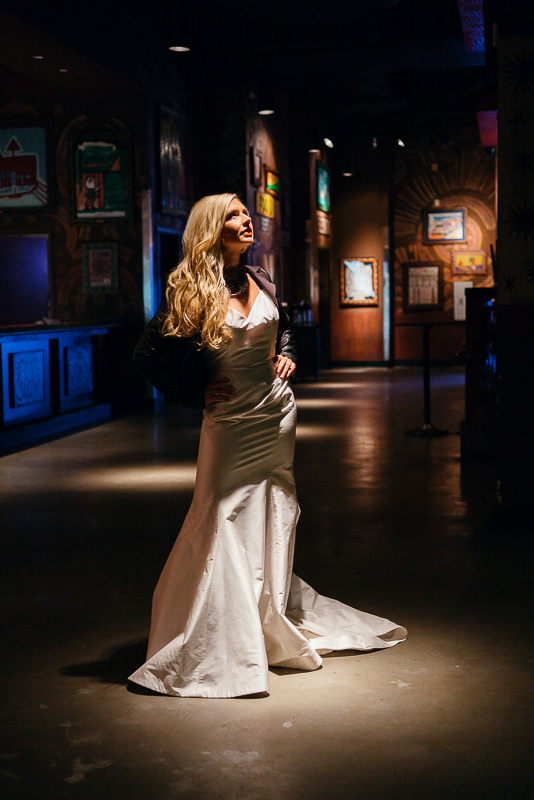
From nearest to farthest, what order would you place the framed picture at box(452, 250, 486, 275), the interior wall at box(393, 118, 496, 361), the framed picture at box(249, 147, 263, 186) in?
the framed picture at box(249, 147, 263, 186) → the interior wall at box(393, 118, 496, 361) → the framed picture at box(452, 250, 486, 275)

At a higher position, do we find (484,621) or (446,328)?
(446,328)

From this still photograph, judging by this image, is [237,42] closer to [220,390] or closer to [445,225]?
[445,225]

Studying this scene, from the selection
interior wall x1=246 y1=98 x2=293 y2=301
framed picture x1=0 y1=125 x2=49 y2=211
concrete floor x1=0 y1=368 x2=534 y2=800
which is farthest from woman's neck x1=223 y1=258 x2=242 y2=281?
interior wall x1=246 y1=98 x2=293 y2=301

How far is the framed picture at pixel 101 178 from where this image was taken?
34.5 feet

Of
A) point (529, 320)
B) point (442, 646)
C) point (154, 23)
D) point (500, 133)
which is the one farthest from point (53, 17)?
point (442, 646)


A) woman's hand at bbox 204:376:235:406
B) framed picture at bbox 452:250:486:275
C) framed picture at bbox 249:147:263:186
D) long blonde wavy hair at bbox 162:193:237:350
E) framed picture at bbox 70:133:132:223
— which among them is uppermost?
framed picture at bbox 249:147:263:186

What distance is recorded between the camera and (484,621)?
3350 millimetres

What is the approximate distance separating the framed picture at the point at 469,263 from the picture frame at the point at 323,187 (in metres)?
2.74

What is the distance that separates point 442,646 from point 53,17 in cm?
715

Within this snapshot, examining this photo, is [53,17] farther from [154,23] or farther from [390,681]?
[390,681]

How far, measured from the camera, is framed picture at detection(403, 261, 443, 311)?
1817cm

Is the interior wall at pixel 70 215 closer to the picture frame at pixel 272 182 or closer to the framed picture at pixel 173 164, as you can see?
the framed picture at pixel 173 164

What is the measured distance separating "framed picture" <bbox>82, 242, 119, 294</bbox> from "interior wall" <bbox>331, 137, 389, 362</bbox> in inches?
326

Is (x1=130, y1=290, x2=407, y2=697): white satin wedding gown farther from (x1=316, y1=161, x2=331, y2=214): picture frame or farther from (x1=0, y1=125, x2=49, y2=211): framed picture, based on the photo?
(x1=316, y1=161, x2=331, y2=214): picture frame
